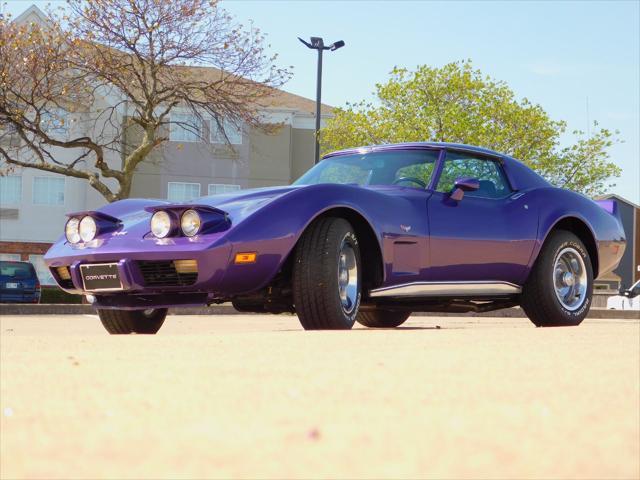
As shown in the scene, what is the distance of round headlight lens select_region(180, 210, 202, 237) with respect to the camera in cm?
582

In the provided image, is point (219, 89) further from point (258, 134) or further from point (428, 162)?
point (428, 162)

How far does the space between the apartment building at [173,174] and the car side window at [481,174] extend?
32.1 metres

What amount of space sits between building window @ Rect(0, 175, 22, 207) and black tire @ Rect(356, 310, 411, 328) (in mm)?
35318

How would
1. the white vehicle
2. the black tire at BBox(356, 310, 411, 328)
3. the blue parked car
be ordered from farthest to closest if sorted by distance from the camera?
the white vehicle < the blue parked car < the black tire at BBox(356, 310, 411, 328)

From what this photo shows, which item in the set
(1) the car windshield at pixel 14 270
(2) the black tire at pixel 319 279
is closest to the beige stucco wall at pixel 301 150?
(1) the car windshield at pixel 14 270

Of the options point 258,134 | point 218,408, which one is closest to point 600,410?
point 218,408

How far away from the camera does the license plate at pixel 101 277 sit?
6082 mm

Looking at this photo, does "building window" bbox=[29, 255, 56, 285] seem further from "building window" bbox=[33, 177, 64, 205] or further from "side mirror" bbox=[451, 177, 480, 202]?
"side mirror" bbox=[451, 177, 480, 202]

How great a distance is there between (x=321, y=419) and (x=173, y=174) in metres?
43.0

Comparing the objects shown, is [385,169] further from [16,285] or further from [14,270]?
[14,270]

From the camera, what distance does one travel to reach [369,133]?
36219 millimetres

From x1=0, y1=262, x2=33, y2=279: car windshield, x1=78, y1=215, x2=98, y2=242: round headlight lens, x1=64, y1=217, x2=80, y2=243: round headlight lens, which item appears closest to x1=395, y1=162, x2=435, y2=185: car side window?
x1=78, y1=215, x2=98, y2=242: round headlight lens

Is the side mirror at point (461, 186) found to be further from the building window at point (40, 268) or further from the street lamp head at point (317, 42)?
the building window at point (40, 268)

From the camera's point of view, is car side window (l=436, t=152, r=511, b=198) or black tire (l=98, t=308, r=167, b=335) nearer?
black tire (l=98, t=308, r=167, b=335)
